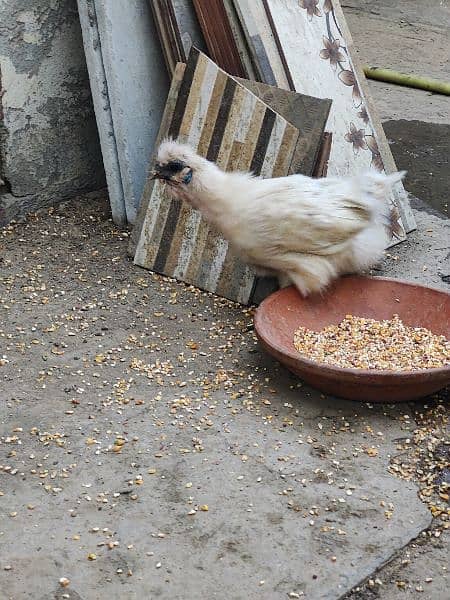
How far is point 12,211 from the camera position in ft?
18.9

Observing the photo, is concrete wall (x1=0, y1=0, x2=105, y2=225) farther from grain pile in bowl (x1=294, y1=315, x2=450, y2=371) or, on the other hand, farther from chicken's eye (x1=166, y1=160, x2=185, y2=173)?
grain pile in bowl (x1=294, y1=315, x2=450, y2=371)

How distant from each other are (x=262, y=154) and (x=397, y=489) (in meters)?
1.97

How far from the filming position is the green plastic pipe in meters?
8.12

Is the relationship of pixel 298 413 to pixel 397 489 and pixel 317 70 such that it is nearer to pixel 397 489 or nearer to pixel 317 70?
pixel 397 489

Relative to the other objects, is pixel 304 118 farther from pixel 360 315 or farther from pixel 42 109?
pixel 42 109

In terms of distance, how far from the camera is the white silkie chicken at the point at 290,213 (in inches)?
175

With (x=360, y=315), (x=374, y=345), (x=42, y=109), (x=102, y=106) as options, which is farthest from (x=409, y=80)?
(x=374, y=345)

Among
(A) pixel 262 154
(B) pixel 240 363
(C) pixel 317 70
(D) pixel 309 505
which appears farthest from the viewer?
(C) pixel 317 70

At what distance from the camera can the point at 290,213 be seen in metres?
4.41

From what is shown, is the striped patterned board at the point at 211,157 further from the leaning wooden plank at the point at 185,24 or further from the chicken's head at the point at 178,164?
the chicken's head at the point at 178,164

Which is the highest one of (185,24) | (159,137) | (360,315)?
(185,24)

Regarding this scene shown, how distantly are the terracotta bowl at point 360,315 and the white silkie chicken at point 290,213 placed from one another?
0.10m

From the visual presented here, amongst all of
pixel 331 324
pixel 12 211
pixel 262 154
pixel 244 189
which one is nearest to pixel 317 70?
pixel 262 154

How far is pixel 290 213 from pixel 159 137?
1.22m
